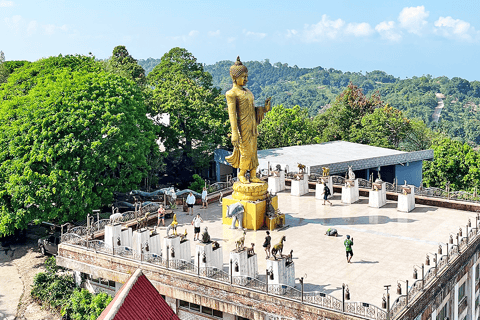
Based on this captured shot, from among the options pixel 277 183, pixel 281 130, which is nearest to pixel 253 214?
pixel 277 183

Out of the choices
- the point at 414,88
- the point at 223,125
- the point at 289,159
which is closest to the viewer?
the point at 289,159

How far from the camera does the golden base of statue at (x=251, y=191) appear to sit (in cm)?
2723

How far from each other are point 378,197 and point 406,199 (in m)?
1.73

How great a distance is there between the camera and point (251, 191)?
27.3 meters

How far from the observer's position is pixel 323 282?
66.8 ft

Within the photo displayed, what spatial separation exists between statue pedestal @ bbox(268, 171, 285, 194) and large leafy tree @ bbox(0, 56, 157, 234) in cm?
899

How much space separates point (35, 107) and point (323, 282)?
22.4 meters

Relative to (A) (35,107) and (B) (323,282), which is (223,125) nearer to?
(A) (35,107)

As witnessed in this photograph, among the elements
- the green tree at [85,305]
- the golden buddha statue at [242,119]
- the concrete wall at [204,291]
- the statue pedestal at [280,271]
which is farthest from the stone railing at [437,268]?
the green tree at [85,305]

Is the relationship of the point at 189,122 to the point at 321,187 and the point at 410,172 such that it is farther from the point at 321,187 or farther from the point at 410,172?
the point at 410,172

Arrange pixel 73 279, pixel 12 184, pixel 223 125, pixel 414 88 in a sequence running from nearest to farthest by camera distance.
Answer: pixel 73 279
pixel 12 184
pixel 223 125
pixel 414 88

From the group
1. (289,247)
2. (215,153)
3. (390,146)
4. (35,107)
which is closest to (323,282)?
(289,247)

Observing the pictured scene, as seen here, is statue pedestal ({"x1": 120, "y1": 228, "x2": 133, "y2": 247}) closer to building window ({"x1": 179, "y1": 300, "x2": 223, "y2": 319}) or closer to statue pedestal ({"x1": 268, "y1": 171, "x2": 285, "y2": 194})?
building window ({"x1": 179, "y1": 300, "x2": 223, "y2": 319})

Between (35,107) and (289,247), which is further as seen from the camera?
(35,107)
